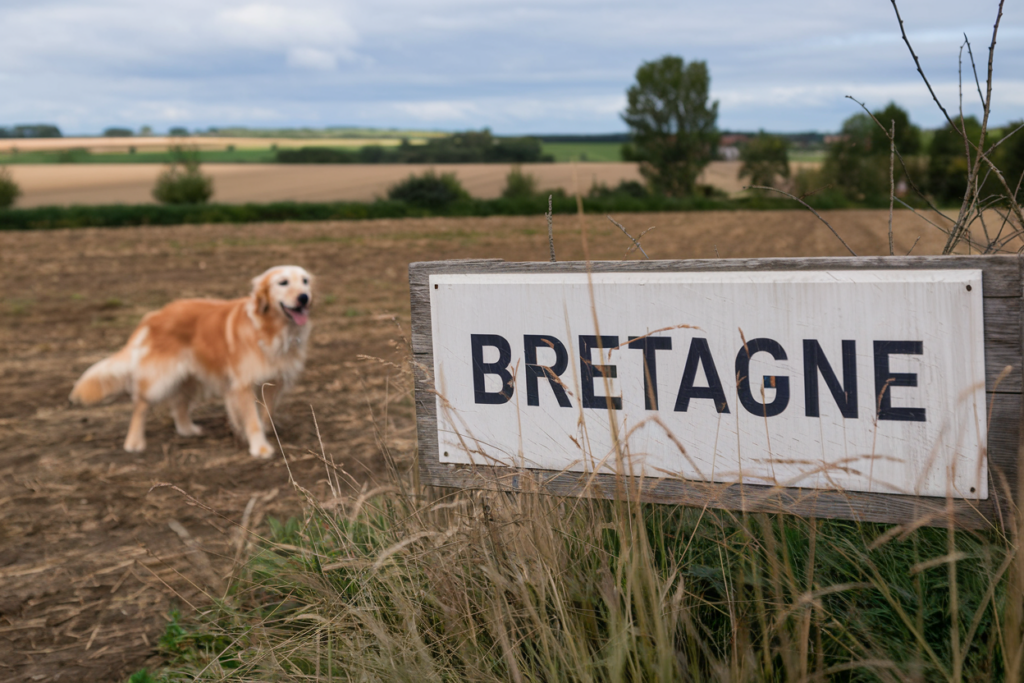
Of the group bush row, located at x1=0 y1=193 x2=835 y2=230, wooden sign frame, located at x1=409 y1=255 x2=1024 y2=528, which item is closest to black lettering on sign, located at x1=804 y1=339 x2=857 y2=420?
wooden sign frame, located at x1=409 y1=255 x2=1024 y2=528

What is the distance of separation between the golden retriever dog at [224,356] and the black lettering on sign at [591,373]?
3815 mm

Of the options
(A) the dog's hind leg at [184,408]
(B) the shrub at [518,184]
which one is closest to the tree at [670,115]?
(B) the shrub at [518,184]

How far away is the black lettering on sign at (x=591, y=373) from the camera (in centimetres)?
209

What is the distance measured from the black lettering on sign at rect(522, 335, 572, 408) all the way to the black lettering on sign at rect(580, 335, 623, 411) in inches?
1.8

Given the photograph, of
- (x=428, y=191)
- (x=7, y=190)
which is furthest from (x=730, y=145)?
(x=7, y=190)

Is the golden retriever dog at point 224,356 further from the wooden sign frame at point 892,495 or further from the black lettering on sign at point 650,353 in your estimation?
the black lettering on sign at point 650,353

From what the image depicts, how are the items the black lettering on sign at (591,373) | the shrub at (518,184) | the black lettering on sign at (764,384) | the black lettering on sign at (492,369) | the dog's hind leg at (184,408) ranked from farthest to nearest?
the shrub at (518,184)
the dog's hind leg at (184,408)
the black lettering on sign at (492,369)
the black lettering on sign at (591,373)
the black lettering on sign at (764,384)

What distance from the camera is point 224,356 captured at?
5.83m

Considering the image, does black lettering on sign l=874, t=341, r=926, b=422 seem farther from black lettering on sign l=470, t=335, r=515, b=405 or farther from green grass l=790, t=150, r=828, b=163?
green grass l=790, t=150, r=828, b=163

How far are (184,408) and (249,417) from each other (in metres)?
0.81

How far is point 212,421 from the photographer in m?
6.70

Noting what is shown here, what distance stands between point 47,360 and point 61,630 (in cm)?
618

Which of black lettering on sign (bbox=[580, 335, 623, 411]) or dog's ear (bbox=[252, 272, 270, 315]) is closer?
black lettering on sign (bbox=[580, 335, 623, 411])

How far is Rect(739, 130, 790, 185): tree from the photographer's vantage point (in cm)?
6675
